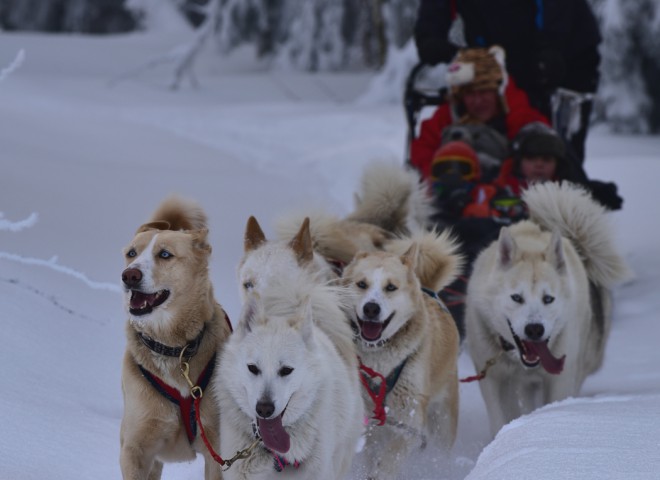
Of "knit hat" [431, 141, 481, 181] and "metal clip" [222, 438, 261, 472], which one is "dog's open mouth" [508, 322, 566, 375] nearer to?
"knit hat" [431, 141, 481, 181]

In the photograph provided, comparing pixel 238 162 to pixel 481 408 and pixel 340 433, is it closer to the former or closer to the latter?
pixel 481 408

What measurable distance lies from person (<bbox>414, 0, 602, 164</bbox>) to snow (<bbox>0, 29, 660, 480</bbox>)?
1423mm

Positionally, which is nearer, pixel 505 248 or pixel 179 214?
pixel 179 214

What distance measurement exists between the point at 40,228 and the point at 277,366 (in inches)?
139

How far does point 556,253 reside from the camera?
4.65m

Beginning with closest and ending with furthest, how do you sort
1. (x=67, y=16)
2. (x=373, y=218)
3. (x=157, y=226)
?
1. (x=157, y=226)
2. (x=373, y=218)
3. (x=67, y=16)

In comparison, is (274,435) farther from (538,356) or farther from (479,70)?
(479,70)

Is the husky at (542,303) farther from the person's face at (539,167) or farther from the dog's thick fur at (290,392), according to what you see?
the dog's thick fur at (290,392)

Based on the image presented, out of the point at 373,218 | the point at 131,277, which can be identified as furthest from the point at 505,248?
the point at 131,277

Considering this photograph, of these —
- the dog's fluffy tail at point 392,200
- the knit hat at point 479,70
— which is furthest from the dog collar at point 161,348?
the knit hat at point 479,70

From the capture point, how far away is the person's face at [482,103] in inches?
257

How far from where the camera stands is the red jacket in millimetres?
6508

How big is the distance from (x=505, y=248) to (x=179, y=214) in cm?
166

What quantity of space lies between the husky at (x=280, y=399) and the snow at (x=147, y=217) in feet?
1.64
